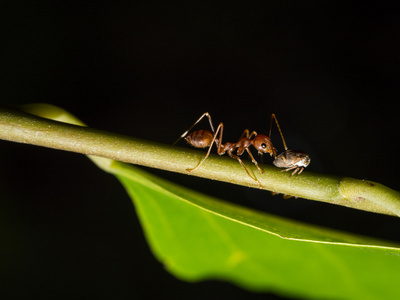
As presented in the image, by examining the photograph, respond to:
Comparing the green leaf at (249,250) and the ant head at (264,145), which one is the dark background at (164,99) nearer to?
the ant head at (264,145)

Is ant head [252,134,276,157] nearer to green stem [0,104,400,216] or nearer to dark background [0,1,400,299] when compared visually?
green stem [0,104,400,216]

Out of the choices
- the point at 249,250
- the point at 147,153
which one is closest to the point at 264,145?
the point at 249,250

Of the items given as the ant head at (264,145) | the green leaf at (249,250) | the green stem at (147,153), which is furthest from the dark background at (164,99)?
the green stem at (147,153)

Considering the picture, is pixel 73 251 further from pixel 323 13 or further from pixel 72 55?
pixel 323 13

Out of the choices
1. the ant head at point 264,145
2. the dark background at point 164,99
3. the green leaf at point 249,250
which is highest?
the dark background at point 164,99

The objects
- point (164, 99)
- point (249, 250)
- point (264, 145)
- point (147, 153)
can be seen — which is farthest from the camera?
point (164, 99)

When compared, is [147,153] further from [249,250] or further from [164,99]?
[164,99]

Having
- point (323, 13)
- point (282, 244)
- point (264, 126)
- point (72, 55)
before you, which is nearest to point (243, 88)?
point (264, 126)
